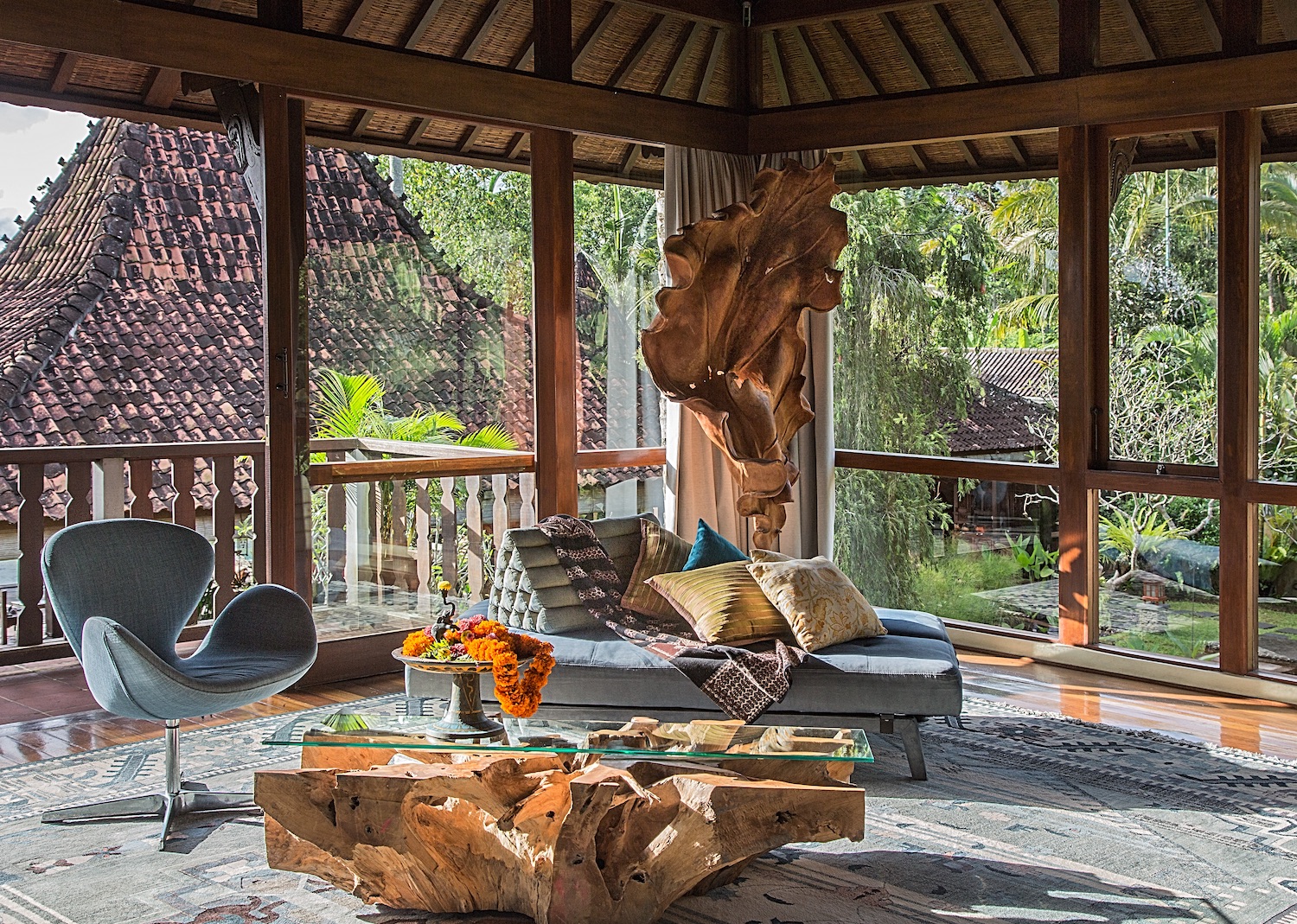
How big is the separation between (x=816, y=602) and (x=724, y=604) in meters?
0.33

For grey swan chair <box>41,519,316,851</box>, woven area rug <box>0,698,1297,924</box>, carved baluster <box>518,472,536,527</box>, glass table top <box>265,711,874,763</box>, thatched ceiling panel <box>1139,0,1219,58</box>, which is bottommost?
woven area rug <box>0,698,1297,924</box>

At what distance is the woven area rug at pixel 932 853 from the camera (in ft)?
10.3

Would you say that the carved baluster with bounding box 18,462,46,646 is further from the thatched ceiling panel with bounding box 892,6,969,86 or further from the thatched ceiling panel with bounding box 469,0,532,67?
the thatched ceiling panel with bounding box 892,6,969,86

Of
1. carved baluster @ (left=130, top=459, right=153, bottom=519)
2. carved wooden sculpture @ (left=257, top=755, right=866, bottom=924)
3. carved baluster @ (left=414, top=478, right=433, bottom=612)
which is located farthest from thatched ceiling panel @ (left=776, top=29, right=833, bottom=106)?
carved wooden sculpture @ (left=257, top=755, right=866, bottom=924)

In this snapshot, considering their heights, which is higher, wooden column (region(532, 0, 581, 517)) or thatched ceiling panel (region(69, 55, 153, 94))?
thatched ceiling panel (region(69, 55, 153, 94))

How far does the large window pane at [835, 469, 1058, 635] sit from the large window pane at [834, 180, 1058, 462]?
19cm

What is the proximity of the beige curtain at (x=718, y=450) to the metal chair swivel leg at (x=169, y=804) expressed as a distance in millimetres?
3107

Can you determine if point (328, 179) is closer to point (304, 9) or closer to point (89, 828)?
point (304, 9)

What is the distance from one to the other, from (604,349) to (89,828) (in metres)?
3.45

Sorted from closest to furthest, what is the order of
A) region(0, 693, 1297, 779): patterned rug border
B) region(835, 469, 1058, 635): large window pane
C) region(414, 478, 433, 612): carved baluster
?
region(0, 693, 1297, 779): patterned rug border, region(414, 478, 433, 612): carved baluster, region(835, 469, 1058, 635): large window pane

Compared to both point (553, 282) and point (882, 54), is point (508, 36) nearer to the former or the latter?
point (553, 282)

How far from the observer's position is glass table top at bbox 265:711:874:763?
10.3ft

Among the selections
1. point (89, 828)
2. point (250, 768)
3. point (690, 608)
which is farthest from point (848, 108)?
point (89, 828)

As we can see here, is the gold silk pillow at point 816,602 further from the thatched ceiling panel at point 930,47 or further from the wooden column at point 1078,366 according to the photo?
the thatched ceiling panel at point 930,47
